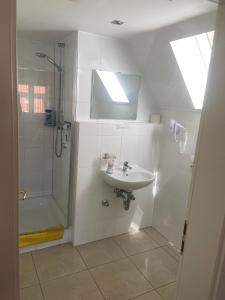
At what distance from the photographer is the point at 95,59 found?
2379 millimetres

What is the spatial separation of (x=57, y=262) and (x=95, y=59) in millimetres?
2118

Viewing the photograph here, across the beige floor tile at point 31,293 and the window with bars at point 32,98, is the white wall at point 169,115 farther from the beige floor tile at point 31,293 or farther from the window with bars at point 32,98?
the beige floor tile at point 31,293

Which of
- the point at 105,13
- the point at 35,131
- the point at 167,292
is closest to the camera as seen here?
the point at 105,13

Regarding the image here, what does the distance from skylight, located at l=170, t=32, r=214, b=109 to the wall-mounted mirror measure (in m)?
0.65

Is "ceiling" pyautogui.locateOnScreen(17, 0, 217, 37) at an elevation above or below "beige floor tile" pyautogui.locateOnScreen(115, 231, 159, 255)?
above

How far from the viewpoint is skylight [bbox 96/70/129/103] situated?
2489 mm

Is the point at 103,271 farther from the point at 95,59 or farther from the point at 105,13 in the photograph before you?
the point at 105,13

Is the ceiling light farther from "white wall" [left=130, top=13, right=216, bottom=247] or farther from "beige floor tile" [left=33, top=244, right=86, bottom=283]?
"beige floor tile" [left=33, top=244, right=86, bottom=283]

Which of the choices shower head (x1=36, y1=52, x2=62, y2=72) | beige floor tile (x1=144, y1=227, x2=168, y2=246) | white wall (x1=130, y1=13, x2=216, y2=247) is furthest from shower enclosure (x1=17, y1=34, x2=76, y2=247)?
beige floor tile (x1=144, y1=227, x2=168, y2=246)

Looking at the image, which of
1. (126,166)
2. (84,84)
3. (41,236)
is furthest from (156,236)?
(84,84)

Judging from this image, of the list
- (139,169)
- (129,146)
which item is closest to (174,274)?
(139,169)

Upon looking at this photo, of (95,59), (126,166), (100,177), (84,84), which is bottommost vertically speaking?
(100,177)

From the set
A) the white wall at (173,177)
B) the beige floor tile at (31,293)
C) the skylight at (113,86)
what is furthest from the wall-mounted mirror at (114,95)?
the beige floor tile at (31,293)

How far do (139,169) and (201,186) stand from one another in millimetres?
1807
